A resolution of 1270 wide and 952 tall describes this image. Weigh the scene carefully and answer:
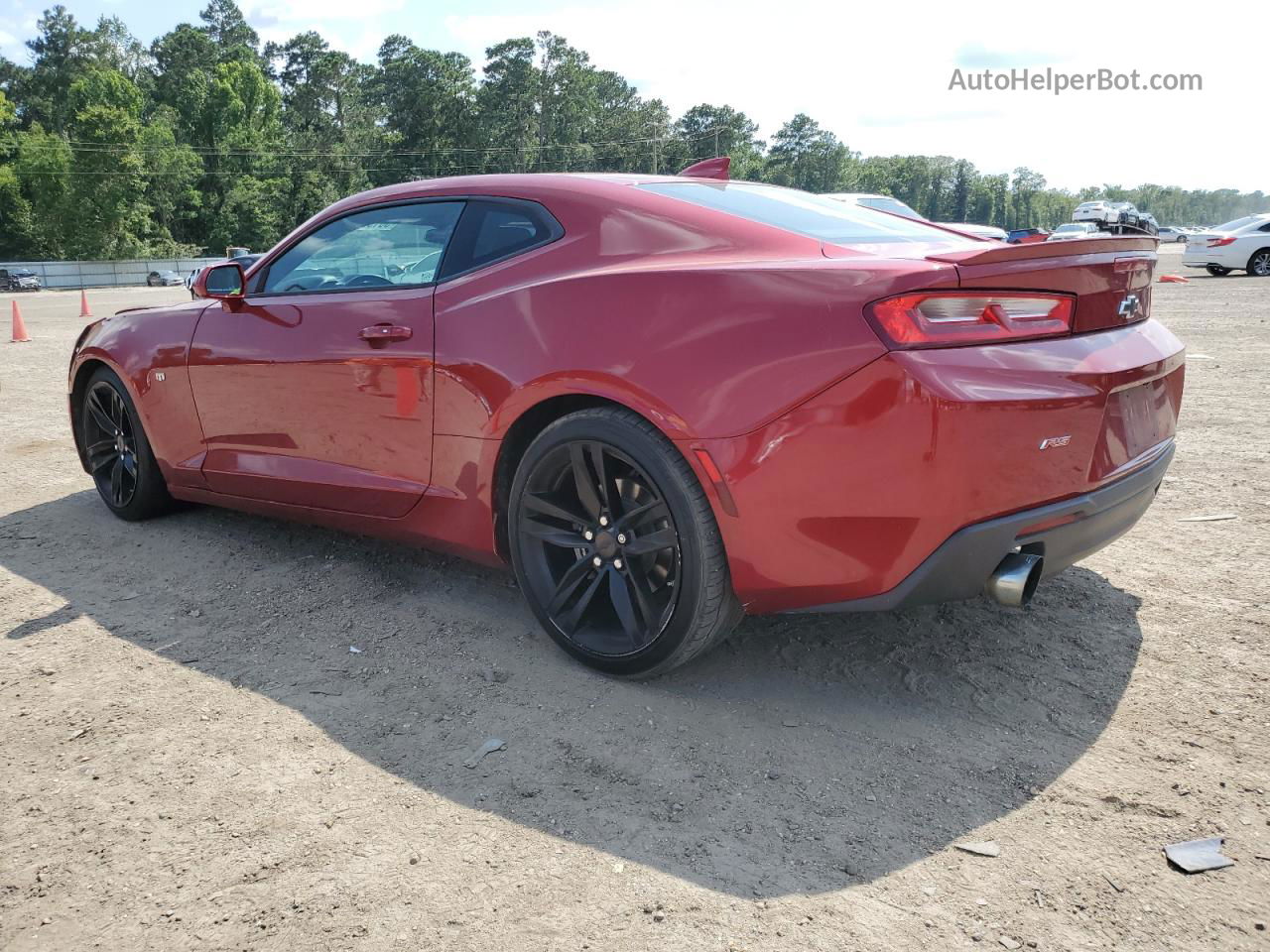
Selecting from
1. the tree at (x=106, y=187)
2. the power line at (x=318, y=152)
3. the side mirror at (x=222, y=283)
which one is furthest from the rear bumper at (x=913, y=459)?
the power line at (x=318, y=152)

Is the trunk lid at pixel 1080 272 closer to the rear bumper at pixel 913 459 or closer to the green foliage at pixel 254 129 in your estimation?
the rear bumper at pixel 913 459

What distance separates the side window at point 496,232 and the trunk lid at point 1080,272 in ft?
4.14

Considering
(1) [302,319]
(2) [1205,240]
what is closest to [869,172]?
(2) [1205,240]

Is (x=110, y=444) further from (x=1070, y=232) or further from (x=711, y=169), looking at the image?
(x=1070, y=232)

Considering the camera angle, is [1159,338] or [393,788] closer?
[393,788]

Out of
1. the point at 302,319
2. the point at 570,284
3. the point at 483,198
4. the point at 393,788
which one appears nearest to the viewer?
the point at 393,788

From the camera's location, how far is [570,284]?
2.92 meters

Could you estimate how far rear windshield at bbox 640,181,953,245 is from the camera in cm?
301

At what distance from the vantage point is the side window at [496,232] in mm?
3174

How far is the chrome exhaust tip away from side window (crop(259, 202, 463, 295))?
2.05 meters

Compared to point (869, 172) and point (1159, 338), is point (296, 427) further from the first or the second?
point (869, 172)

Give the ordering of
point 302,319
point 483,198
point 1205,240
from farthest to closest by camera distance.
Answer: point 1205,240 < point 302,319 < point 483,198

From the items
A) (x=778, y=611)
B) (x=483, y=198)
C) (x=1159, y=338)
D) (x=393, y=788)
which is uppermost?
(x=483, y=198)

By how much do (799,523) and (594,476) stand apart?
2.27ft
